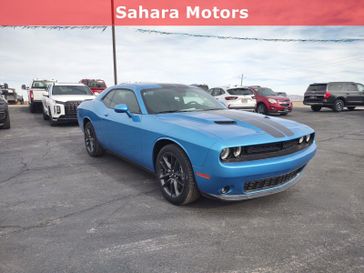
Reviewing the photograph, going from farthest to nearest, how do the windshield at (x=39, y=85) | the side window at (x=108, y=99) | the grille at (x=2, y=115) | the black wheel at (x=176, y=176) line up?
1. the windshield at (x=39, y=85)
2. the grille at (x=2, y=115)
3. the side window at (x=108, y=99)
4. the black wheel at (x=176, y=176)

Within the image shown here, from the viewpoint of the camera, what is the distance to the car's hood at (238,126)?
129 inches

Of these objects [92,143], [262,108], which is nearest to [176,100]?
[92,143]

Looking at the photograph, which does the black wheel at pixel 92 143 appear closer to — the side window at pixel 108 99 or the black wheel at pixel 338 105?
the side window at pixel 108 99

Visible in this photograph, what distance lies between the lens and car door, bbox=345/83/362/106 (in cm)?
1880

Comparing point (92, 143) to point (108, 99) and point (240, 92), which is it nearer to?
point (108, 99)

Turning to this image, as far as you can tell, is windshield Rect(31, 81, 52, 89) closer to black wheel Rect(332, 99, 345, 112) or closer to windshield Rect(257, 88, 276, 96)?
windshield Rect(257, 88, 276, 96)

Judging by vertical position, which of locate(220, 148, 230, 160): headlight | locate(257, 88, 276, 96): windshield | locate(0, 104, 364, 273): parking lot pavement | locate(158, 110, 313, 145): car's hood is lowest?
locate(0, 104, 364, 273): parking lot pavement

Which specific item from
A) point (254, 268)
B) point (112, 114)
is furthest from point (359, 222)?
point (112, 114)

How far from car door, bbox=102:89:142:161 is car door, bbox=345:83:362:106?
17.2 metres

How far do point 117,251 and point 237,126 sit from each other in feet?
6.01

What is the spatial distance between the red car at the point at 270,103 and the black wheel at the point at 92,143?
1083 centimetres

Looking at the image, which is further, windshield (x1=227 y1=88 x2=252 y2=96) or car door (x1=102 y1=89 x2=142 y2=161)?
windshield (x1=227 y1=88 x2=252 y2=96)

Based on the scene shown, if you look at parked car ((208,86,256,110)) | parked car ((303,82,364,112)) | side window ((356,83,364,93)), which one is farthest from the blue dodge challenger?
side window ((356,83,364,93))

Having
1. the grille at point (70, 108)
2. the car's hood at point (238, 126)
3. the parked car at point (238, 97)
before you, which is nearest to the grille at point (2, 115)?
the grille at point (70, 108)
